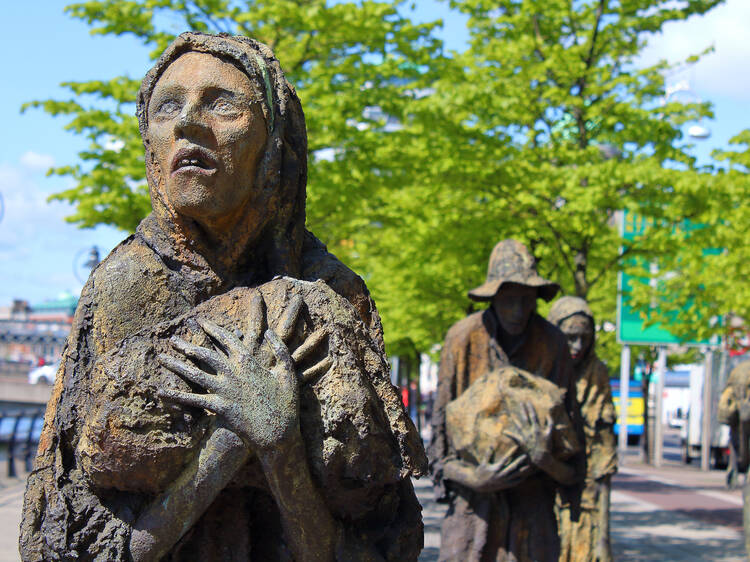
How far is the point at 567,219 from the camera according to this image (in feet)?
48.3

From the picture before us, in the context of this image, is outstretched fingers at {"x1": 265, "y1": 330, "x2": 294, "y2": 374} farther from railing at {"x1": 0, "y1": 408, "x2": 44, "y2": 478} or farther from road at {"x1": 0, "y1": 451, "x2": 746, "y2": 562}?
railing at {"x1": 0, "y1": 408, "x2": 44, "y2": 478}

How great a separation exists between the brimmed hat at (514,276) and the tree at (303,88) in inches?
288

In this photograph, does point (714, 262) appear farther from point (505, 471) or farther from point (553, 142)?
point (505, 471)

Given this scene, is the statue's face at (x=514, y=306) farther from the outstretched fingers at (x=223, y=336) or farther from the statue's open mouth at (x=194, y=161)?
the outstretched fingers at (x=223, y=336)

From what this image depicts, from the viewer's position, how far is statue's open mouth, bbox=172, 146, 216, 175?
104 inches

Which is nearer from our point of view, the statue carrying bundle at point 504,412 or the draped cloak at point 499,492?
the statue carrying bundle at point 504,412

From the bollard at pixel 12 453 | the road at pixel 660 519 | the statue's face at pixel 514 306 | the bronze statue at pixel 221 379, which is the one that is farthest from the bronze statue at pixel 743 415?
the bollard at pixel 12 453

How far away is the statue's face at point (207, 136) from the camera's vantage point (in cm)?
265

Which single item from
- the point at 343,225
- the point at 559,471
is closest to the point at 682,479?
the point at 343,225

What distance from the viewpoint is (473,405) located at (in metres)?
6.46

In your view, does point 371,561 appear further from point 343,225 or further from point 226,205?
point 343,225

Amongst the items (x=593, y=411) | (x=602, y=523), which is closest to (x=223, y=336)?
(x=602, y=523)

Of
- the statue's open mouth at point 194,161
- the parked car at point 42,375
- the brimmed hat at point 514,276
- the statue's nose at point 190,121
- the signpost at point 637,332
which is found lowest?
the statue's open mouth at point 194,161

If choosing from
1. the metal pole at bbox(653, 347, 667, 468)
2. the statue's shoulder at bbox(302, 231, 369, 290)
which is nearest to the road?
the metal pole at bbox(653, 347, 667, 468)
